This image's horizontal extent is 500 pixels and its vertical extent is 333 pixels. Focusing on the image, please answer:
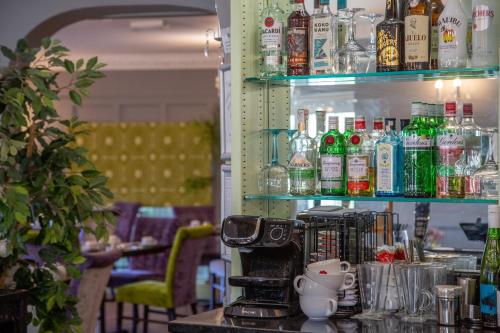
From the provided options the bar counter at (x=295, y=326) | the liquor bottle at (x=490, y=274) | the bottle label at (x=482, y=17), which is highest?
the bottle label at (x=482, y=17)

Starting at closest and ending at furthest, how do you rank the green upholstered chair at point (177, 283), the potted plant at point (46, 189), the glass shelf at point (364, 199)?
the glass shelf at point (364, 199) → the potted plant at point (46, 189) → the green upholstered chair at point (177, 283)

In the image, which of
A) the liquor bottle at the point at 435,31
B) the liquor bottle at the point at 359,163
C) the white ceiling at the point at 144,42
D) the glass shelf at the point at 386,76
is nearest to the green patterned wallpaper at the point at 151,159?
the white ceiling at the point at 144,42

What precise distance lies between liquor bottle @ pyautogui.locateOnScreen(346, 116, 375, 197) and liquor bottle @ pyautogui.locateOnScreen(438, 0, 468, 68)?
0.34 meters

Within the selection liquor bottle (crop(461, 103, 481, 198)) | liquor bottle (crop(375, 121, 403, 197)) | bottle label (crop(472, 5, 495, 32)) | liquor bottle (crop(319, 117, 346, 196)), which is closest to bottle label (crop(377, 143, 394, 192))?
liquor bottle (crop(375, 121, 403, 197))

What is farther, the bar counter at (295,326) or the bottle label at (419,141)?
the bottle label at (419,141)

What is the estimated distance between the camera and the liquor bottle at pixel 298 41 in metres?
2.99

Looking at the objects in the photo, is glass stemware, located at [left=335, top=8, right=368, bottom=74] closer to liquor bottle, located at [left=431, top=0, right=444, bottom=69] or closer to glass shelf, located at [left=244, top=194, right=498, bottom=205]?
liquor bottle, located at [left=431, top=0, right=444, bottom=69]

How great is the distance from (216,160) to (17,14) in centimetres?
556

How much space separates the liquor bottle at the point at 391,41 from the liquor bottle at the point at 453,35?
139mm

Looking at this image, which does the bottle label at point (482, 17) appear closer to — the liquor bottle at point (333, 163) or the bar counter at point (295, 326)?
the liquor bottle at point (333, 163)

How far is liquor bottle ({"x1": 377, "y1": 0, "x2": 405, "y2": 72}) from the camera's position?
2.81 m

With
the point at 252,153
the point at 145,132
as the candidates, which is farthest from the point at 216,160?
the point at 252,153

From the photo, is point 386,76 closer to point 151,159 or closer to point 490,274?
point 490,274

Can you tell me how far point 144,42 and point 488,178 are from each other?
7884mm
